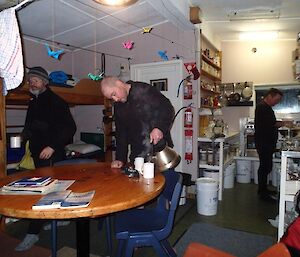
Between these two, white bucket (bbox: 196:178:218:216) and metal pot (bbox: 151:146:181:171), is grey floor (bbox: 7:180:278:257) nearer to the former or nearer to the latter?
white bucket (bbox: 196:178:218:216)

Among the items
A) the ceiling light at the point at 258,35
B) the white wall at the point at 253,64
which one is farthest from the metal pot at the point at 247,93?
the ceiling light at the point at 258,35

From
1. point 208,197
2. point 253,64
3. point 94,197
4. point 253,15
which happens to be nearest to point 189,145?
point 208,197

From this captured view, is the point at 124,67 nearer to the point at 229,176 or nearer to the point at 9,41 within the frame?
the point at 229,176

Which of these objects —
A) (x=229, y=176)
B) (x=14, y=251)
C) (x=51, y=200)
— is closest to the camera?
(x=51, y=200)

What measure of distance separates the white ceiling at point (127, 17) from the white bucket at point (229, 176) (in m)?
2.22

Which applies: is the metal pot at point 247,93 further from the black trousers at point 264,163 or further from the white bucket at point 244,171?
the black trousers at point 264,163

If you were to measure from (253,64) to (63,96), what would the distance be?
12.1 ft

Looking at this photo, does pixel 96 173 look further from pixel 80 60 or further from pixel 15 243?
pixel 80 60

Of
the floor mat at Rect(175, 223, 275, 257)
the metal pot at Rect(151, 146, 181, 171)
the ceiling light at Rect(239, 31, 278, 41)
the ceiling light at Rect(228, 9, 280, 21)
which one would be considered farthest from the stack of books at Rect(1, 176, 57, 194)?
the ceiling light at Rect(239, 31, 278, 41)

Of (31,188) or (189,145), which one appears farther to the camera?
(189,145)

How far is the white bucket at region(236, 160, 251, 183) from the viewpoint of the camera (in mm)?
4426

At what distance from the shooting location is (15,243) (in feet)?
7.54

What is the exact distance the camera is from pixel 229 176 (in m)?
4.07

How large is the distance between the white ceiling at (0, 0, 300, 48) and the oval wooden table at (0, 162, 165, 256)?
1.91 meters
